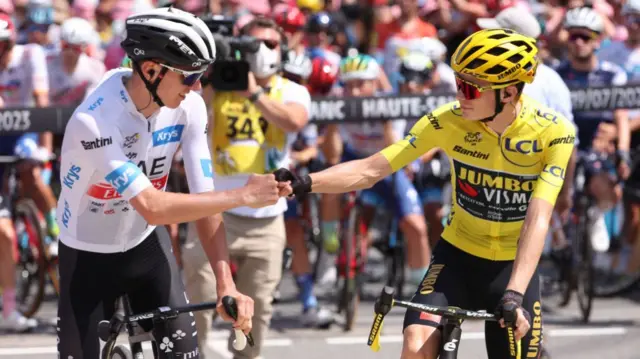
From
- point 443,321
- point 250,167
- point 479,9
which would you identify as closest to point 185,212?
point 443,321

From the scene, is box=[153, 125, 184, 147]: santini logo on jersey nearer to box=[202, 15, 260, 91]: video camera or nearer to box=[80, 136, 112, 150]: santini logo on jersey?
box=[80, 136, 112, 150]: santini logo on jersey

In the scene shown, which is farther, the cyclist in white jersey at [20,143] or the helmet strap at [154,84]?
the cyclist in white jersey at [20,143]

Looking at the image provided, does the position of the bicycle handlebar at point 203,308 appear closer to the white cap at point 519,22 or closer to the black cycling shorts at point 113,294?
the black cycling shorts at point 113,294

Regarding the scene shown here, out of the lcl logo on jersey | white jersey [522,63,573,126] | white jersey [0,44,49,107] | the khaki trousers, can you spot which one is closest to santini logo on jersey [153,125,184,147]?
the lcl logo on jersey

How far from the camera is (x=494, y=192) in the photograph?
20.0 feet

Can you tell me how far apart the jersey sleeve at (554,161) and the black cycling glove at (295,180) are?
995 millimetres

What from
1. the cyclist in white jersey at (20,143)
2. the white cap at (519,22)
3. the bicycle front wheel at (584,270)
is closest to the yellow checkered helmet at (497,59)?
the white cap at (519,22)

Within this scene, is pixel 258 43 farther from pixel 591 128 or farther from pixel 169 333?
pixel 591 128

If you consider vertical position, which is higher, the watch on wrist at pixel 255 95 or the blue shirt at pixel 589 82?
the watch on wrist at pixel 255 95

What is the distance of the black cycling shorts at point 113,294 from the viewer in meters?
5.64

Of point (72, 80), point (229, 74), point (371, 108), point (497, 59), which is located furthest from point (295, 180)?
point (72, 80)

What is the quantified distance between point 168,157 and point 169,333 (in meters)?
0.76

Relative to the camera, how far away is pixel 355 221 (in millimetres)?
10086

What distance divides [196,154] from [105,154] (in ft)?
1.65
